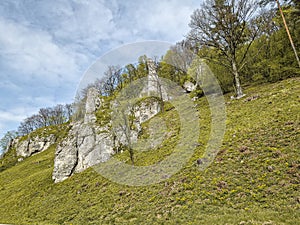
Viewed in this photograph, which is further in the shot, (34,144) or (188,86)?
(34,144)

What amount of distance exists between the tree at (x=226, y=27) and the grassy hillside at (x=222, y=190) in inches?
334

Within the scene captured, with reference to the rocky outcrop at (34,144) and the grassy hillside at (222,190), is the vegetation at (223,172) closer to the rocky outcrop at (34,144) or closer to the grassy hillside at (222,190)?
the grassy hillside at (222,190)

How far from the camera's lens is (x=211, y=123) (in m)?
18.9

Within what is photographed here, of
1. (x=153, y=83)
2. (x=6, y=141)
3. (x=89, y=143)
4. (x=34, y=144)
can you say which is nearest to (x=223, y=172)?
(x=89, y=143)

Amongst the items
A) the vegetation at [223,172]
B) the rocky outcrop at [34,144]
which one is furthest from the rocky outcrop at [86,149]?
the rocky outcrop at [34,144]

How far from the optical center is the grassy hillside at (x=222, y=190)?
7.56 m

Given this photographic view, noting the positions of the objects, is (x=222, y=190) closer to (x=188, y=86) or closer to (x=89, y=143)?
(x=89, y=143)

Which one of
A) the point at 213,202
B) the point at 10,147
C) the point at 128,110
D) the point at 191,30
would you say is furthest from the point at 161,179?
the point at 10,147

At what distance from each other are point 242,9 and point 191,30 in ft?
20.4

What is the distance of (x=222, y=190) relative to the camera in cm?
906

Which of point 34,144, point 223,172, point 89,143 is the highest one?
point 34,144

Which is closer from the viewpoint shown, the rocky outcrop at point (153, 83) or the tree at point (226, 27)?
the tree at point (226, 27)

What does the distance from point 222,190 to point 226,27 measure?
21.0 metres

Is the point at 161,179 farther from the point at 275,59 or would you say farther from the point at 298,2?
the point at 275,59
